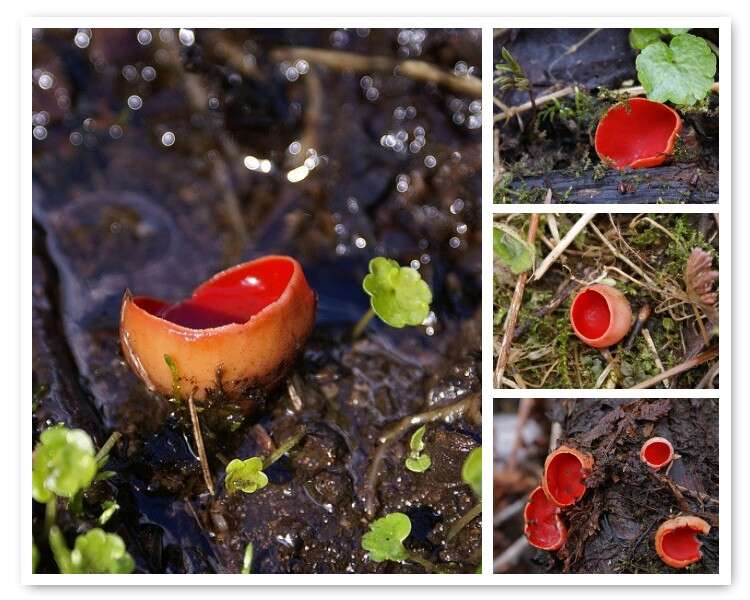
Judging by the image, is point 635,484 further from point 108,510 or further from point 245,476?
point 108,510

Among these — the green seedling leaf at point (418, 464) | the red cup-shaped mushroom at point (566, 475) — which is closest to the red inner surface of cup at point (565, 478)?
the red cup-shaped mushroom at point (566, 475)

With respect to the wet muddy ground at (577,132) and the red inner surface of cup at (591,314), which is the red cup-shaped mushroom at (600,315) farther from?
the wet muddy ground at (577,132)

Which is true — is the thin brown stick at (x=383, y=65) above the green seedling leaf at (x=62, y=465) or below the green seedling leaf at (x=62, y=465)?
above

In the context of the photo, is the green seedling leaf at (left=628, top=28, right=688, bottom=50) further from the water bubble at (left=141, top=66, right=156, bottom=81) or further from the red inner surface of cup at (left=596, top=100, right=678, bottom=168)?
the water bubble at (left=141, top=66, right=156, bottom=81)

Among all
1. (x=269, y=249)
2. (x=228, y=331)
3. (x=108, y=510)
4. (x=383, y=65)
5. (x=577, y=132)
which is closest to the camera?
(x=228, y=331)

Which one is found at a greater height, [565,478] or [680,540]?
[565,478]

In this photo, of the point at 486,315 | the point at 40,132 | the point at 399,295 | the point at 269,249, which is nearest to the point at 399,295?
the point at 399,295

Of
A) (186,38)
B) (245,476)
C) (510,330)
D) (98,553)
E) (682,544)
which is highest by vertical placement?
(186,38)
